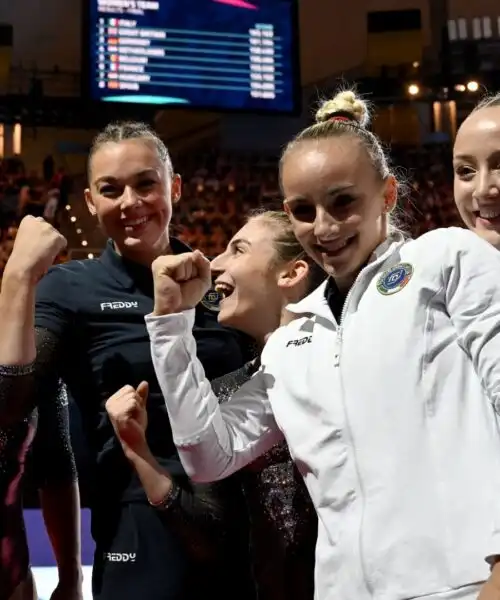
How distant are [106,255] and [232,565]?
2.50 ft

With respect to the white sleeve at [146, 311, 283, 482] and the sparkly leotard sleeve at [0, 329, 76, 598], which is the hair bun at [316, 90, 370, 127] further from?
the sparkly leotard sleeve at [0, 329, 76, 598]

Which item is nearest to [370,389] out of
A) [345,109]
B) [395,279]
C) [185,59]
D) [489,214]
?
[395,279]

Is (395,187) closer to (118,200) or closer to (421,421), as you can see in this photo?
(421,421)

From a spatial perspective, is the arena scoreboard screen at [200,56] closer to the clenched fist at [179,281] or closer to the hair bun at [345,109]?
the hair bun at [345,109]

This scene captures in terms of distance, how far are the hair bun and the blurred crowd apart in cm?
572

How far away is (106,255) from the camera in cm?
202

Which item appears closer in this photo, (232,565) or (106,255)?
(232,565)

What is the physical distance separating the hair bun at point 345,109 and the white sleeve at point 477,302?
0.50m

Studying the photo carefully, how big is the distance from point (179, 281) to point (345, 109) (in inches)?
20.2

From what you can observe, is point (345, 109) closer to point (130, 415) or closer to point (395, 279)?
point (395, 279)

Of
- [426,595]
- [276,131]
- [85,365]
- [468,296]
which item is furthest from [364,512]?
[276,131]

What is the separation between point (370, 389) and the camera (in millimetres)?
1333

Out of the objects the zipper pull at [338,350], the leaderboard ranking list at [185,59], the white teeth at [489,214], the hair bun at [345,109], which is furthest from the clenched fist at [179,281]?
the leaderboard ranking list at [185,59]

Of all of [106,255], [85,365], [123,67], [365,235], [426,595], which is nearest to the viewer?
[426,595]
